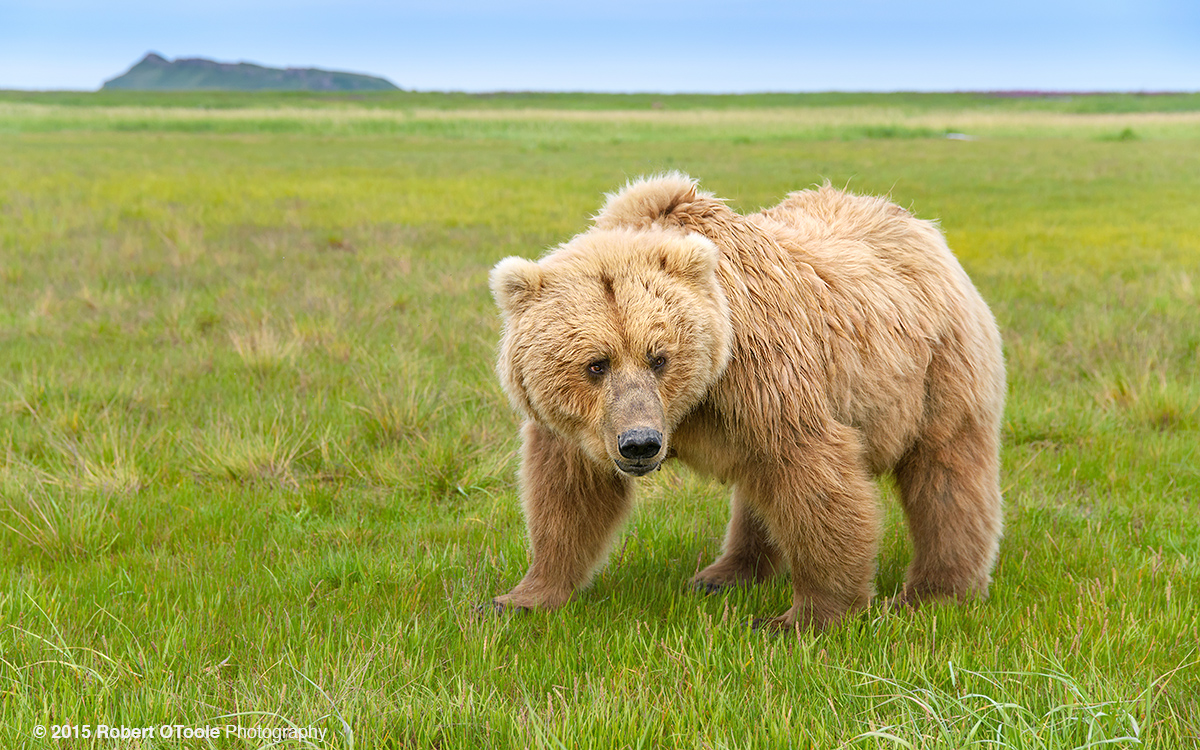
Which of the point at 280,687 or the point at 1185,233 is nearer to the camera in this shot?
the point at 280,687

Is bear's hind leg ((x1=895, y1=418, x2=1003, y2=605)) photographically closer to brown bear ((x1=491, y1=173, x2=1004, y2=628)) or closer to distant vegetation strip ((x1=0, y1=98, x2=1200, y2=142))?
brown bear ((x1=491, y1=173, x2=1004, y2=628))

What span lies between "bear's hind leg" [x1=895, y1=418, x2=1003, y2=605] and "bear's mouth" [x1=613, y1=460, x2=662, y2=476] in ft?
4.69

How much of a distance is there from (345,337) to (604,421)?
4.94 metres

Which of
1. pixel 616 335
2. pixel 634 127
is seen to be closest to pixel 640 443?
pixel 616 335

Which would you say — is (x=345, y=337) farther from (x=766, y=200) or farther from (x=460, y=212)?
(x=766, y=200)

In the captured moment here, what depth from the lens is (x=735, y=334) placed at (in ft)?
9.86

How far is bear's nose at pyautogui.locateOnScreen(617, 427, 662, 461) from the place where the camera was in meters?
2.59

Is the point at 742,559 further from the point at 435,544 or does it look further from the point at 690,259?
the point at 690,259

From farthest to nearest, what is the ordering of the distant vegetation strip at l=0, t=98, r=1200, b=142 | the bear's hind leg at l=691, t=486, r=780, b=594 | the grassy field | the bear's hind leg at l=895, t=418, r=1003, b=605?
the distant vegetation strip at l=0, t=98, r=1200, b=142 → the bear's hind leg at l=691, t=486, r=780, b=594 → the bear's hind leg at l=895, t=418, r=1003, b=605 → the grassy field

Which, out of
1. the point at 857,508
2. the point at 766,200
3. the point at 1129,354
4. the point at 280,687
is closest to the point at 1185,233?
the point at 766,200

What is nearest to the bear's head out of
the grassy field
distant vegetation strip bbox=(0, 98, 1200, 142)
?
the grassy field

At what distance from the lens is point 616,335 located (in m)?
2.75

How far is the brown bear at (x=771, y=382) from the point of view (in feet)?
9.18

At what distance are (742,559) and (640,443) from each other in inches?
66.0
